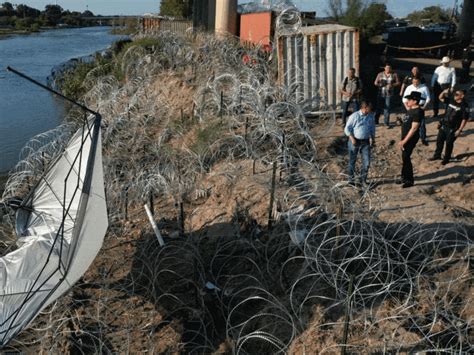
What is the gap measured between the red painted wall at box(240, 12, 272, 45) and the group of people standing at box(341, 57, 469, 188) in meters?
6.12

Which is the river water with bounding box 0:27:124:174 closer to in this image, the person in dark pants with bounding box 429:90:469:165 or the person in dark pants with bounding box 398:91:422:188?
the person in dark pants with bounding box 398:91:422:188

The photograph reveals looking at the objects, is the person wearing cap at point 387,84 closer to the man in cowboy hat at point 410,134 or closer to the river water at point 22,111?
the man in cowboy hat at point 410,134

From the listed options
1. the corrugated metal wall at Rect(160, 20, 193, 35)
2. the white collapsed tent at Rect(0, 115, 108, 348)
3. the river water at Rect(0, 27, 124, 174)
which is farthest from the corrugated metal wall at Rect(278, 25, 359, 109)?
the corrugated metal wall at Rect(160, 20, 193, 35)

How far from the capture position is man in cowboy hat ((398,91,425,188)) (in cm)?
723

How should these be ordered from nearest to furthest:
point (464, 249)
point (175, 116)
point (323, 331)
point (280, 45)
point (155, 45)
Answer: point (323, 331)
point (464, 249)
point (280, 45)
point (175, 116)
point (155, 45)

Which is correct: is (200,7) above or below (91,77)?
above

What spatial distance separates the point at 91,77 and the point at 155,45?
328cm

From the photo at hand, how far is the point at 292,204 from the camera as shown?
692 cm

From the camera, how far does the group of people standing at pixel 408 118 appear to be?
7.25 meters

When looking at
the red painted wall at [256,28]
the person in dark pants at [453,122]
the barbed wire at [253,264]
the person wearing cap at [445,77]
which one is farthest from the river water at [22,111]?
the person wearing cap at [445,77]

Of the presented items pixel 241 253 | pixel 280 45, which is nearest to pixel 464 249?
pixel 241 253

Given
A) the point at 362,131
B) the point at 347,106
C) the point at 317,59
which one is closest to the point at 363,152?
the point at 362,131

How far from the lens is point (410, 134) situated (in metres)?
7.20

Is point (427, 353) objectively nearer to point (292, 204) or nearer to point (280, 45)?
point (292, 204)
